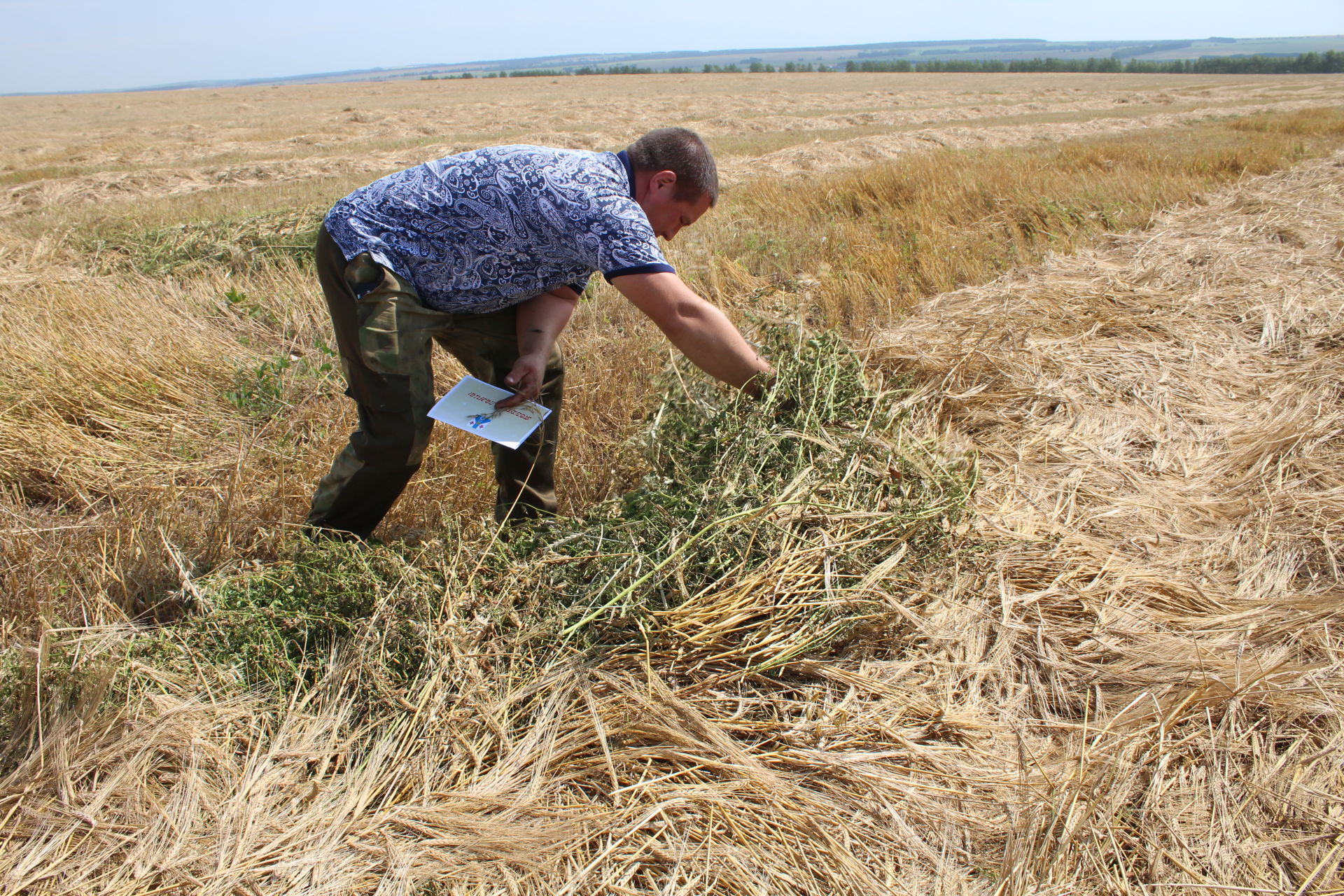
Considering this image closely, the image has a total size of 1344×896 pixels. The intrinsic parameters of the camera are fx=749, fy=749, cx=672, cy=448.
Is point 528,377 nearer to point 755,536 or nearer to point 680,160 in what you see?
point 680,160

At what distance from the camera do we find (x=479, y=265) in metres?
2.23

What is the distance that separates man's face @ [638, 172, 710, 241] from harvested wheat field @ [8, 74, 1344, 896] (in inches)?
23.5

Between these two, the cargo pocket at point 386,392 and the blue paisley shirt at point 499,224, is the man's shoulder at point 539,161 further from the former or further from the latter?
the cargo pocket at point 386,392

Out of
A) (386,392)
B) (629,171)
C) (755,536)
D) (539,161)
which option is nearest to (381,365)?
(386,392)

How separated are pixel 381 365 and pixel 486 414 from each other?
32 cm

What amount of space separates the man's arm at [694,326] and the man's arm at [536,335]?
594 mm

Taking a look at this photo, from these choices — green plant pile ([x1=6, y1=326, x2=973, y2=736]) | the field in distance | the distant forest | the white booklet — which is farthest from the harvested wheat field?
the distant forest

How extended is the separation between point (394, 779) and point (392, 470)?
1.01 metres

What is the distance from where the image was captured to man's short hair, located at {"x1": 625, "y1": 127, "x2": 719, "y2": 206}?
6.75 ft

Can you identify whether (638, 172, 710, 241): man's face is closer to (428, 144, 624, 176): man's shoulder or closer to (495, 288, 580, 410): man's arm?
(428, 144, 624, 176): man's shoulder

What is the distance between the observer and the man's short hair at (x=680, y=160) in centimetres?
206

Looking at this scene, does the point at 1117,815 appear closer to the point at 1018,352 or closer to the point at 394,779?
the point at 394,779

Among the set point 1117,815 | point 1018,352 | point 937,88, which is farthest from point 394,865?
point 937,88

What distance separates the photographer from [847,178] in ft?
27.2
